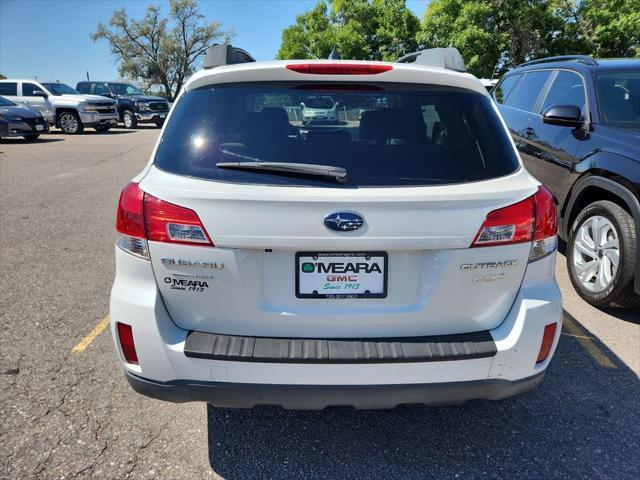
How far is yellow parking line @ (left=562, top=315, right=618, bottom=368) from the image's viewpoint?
325cm

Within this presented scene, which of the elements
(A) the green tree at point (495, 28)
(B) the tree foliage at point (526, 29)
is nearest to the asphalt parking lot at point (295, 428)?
(A) the green tree at point (495, 28)

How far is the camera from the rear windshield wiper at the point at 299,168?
198cm

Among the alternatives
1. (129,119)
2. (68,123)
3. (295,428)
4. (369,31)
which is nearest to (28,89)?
(68,123)

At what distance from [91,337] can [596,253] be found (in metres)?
4.06

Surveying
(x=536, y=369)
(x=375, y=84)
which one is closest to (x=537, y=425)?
(x=536, y=369)

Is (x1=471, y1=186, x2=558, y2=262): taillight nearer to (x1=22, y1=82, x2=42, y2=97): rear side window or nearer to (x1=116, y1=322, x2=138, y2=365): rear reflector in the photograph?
(x1=116, y1=322, x2=138, y2=365): rear reflector

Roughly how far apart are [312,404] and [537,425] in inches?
54.8

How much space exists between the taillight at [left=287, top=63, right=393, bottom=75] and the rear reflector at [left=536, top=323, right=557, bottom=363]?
1.36 m

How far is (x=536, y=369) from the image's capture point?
2.15 meters

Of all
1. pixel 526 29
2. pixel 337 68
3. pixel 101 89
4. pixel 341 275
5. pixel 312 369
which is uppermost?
pixel 526 29

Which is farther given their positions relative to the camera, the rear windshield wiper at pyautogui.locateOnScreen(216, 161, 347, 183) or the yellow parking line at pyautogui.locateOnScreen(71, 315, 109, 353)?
the yellow parking line at pyautogui.locateOnScreen(71, 315, 109, 353)

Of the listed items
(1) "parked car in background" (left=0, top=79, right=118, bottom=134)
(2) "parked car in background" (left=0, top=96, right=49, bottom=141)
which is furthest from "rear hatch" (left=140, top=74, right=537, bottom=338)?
(1) "parked car in background" (left=0, top=79, right=118, bottom=134)

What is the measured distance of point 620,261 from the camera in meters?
3.71

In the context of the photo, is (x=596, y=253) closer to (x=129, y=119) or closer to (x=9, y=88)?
(x=9, y=88)
